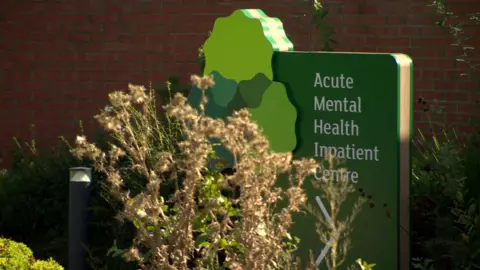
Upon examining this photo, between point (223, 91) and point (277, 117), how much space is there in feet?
1.37

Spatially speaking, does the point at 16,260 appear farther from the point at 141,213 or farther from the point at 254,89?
the point at 254,89

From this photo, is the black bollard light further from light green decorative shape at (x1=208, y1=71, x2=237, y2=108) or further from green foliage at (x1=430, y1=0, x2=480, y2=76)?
green foliage at (x1=430, y1=0, x2=480, y2=76)

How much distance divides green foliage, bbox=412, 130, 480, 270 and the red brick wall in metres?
1.91

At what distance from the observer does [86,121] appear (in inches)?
378

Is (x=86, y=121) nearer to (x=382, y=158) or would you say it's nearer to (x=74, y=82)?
(x=74, y=82)

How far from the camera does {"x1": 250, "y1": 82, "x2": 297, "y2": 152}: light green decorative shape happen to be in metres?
6.24

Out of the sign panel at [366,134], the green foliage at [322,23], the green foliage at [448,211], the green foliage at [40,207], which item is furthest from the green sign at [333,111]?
the green foliage at [40,207]

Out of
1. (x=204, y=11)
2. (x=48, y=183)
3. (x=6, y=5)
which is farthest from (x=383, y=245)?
(x=6, y=5)

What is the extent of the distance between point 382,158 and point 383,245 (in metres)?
0.46

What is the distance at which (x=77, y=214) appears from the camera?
6.55m

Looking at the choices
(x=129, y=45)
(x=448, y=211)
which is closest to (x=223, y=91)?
(x=448, y=211)

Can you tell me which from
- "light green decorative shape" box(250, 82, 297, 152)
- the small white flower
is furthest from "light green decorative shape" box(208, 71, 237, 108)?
the small white flower

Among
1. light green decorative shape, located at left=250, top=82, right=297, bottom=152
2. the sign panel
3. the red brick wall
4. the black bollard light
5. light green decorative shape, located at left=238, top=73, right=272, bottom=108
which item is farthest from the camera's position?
the red brick wall

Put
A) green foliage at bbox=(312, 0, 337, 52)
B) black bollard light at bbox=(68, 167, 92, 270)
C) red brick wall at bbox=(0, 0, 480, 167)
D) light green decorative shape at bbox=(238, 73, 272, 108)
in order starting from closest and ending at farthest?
light green decorative shape at bbox=(238, 73, 272, 108)
black bollard light at bbox=(68, 167, 92, 270)
green foliage at bbox=(312, 0, 337, 52)
red brick wall at bbox=(0, 0, 480, 167)
